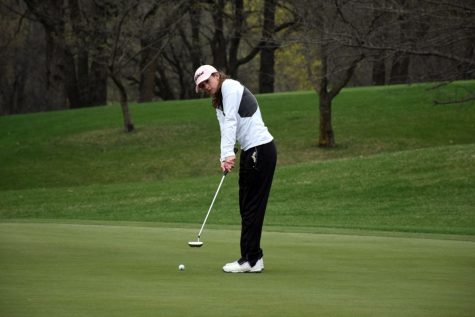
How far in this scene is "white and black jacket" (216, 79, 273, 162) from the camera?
9.03 meters

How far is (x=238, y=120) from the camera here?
9258 millimetres

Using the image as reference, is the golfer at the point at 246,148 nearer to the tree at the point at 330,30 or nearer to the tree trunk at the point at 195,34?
the tree at the point at 330,30

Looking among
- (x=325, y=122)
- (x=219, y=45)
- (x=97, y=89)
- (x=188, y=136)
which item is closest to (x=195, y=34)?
(x=219, y=45)

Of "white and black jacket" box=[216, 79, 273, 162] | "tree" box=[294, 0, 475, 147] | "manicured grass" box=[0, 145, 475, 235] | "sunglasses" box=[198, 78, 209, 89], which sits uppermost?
"tree" box=[294, 0, 475, 147]

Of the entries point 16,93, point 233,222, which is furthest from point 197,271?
point 16,93

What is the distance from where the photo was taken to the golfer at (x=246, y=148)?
9062 mm

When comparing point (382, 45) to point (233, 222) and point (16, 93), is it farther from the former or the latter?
point (16, 93)


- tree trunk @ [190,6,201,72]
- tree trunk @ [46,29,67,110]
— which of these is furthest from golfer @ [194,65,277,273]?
tree trunk @ [46,29,67,110]

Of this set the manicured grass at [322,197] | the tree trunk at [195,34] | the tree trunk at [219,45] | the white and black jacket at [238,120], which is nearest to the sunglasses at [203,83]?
the white and black jacket at [238,120]

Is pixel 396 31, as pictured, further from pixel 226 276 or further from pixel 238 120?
pixel 226 276

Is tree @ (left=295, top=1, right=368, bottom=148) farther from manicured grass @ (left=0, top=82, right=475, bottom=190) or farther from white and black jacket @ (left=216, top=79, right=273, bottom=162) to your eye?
white and black jacket @ (left=216, top=79, right=273, bottom=162)

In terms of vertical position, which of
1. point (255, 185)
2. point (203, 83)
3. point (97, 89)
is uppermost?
point (203, 83)

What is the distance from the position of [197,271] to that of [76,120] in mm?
31936

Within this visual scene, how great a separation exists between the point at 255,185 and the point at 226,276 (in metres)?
1.13
